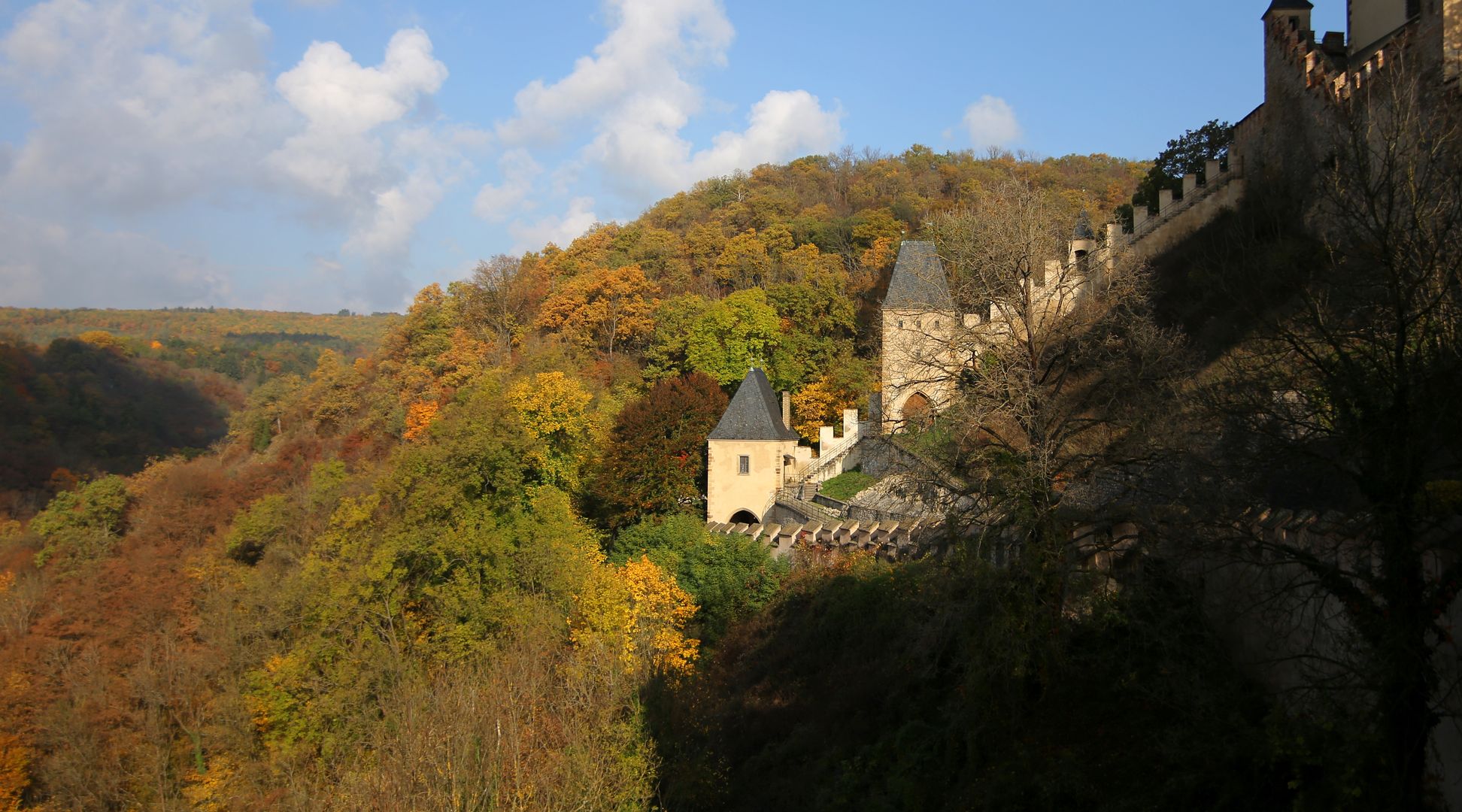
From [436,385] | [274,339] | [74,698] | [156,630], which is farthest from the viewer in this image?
[274,339]

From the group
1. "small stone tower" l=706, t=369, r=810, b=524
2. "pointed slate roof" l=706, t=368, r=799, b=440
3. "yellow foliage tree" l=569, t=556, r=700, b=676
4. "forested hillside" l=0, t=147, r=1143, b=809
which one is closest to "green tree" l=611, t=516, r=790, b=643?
"forested hillside" l=0, t=147, r=1143, b=809

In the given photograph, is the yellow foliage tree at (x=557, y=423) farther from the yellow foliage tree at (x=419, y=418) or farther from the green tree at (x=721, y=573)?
the yellow foliage tree at (x=419, y=418)

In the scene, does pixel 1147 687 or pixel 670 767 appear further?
pixel 670 767

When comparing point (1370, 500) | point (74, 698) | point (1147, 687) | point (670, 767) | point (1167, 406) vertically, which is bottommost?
point (74, 698)

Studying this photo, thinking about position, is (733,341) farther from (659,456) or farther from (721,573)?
(721,573)

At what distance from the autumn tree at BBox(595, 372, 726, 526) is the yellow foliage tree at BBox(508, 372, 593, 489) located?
2485mm

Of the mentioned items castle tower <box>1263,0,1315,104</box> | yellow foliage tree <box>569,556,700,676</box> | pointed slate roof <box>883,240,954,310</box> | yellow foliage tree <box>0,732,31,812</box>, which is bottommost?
yellow foliage tree <box>0,732,31,812</box>

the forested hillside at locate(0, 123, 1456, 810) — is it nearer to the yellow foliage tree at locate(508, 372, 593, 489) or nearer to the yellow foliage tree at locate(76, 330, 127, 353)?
the yellow foliage tree at locate(508, 372, 593, 489)

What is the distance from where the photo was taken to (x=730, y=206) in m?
62.9

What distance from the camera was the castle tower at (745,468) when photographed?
94.7ft

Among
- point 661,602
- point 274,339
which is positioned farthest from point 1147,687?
point 274,339

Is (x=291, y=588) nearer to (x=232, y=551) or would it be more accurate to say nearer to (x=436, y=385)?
(x=232, y=551)

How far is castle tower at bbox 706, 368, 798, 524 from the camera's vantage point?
28875 millimetres

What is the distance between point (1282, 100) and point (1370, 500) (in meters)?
18.9
